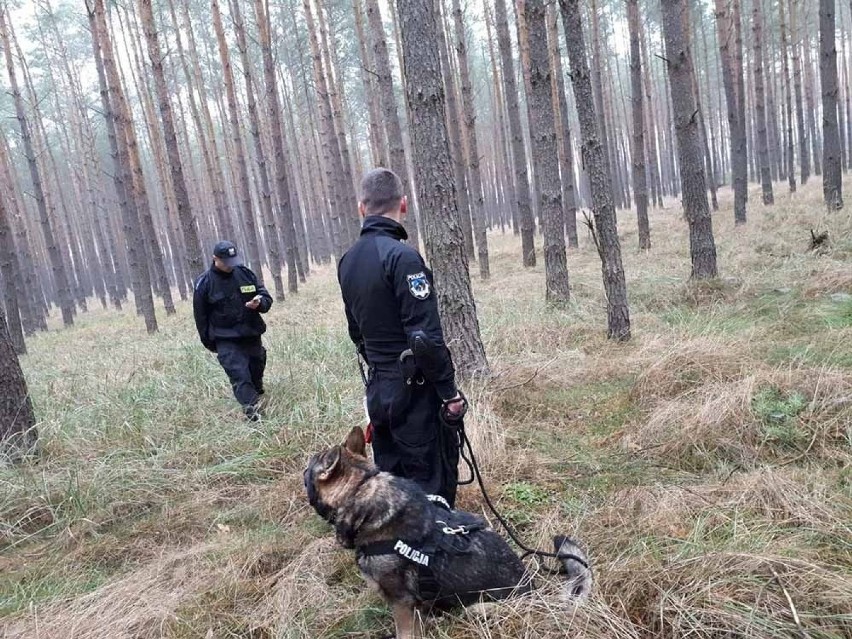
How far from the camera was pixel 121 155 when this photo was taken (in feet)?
50.4

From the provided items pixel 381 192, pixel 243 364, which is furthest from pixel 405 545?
pixel 243 364

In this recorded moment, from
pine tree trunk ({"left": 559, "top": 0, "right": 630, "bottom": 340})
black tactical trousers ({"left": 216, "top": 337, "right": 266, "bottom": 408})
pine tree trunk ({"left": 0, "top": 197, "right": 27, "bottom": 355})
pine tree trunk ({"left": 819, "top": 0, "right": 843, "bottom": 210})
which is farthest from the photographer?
pine tree trunk ({"left": 0, "top": 197, "right": 27, "bottom": 355})

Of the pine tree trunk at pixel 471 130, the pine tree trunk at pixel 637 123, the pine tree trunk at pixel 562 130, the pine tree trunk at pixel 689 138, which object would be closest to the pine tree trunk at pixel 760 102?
the pine tree trunk at pixel 637 123

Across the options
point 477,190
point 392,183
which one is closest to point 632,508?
point 392,183

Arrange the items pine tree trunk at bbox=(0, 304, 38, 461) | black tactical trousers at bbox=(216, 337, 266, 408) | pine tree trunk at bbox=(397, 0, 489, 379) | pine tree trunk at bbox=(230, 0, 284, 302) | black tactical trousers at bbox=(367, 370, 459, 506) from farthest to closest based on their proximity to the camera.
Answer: pine tree trunk at bbox=(230, 0, 284, 302)
black tactical trousers at bbox=(216, 337, 266, 408)
pine tree trunk at bbox=(397, 0, 489, 379)
pine tree trunk at bbox=(0, 304, 38, 461)
black tactical trousers at bbox=(367, 370, 459, 506)

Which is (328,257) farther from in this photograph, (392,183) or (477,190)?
(392,183)

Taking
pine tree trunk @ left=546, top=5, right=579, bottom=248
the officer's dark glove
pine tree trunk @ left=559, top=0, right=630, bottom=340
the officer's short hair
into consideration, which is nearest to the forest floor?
pine tree trunk @ left=559, top=0, right=630, bottom=340

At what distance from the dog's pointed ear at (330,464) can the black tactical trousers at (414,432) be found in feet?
1.93

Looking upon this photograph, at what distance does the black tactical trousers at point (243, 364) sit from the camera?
5359 millimetres

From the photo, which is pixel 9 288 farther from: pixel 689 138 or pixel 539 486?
pixel 689 138

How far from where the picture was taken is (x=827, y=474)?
296 cm

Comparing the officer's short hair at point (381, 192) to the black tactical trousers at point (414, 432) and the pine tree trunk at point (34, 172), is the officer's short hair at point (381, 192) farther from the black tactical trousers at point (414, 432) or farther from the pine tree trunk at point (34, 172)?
the pine tree trunk at point (34, 172)

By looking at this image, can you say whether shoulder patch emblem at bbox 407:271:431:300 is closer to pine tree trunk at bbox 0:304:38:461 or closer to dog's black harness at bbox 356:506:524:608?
dog's black harness at bbox 356:506:524:608

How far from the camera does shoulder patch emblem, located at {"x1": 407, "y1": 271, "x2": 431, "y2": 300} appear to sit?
2.59 m
